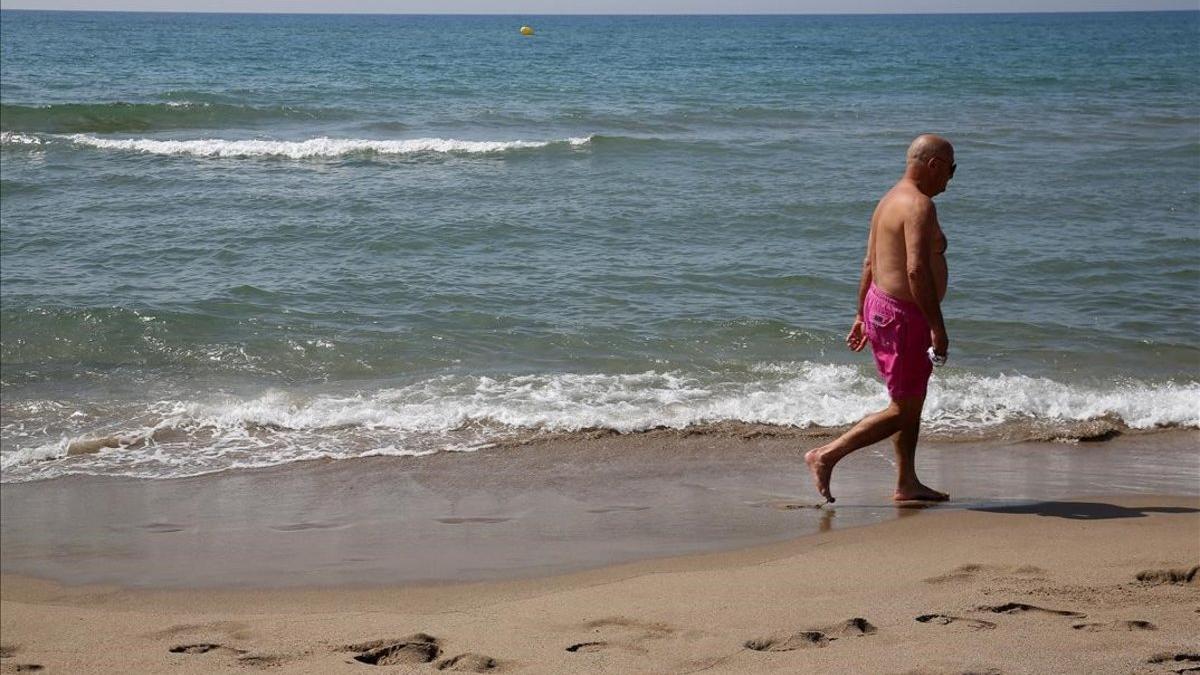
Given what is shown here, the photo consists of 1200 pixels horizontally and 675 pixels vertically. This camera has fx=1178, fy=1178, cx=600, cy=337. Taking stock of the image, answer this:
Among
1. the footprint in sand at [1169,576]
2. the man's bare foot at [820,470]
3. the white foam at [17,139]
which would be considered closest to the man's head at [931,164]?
the man's bare foot at [820,470]

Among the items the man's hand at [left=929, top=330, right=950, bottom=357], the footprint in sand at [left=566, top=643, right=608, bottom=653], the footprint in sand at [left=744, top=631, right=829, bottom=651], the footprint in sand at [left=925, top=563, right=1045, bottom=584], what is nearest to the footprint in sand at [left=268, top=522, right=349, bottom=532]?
the footprint in sand at [left=566, top=643, right=608, bottom=653]

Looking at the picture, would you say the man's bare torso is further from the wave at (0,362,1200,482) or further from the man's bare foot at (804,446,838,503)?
the wave at (0,362,1200,482)

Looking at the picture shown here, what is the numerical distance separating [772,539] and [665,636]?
4.18 ft

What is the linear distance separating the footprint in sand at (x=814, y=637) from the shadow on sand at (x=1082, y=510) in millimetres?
1672

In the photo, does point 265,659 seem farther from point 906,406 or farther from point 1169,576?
point 1169,576

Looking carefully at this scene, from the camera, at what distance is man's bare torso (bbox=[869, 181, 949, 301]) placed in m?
4.96

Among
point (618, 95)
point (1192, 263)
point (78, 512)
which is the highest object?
point (618, 95)

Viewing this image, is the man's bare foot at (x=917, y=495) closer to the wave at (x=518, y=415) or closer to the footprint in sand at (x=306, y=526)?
the wave at (x=518, y=415)

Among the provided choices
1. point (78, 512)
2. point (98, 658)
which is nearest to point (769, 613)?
point (98, 658)

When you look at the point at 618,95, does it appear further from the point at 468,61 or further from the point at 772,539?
the point at 772,539

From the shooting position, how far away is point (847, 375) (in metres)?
7.60

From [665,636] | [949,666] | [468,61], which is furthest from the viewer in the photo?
[468,61]

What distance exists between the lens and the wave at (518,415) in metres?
6.44

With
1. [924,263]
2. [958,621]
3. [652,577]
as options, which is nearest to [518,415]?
[652,577]
